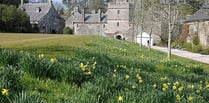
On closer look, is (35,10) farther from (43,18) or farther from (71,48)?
(71,48)

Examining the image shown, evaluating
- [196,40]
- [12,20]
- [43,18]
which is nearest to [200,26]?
[196,40]

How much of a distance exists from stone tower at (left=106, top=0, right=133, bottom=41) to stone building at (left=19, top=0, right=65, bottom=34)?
40.7 feet

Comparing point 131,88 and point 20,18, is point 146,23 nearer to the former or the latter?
point 20,18

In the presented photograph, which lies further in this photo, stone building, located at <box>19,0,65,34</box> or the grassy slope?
stone building, located at <box>19,0,65,34</box>

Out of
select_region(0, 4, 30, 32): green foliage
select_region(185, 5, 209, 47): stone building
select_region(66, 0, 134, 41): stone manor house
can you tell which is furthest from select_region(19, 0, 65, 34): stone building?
select_region(185, 5, 209, 47): stone building

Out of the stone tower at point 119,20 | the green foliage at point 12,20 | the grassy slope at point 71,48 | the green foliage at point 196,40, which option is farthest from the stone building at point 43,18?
the grassy slope at point 71,48

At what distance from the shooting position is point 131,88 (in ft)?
16.4

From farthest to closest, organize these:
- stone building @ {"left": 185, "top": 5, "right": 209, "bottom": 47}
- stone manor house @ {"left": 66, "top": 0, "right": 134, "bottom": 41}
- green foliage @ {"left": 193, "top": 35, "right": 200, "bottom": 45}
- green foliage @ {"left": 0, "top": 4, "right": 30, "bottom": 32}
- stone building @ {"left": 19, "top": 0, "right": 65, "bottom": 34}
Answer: stone building @ {"left": 19, "top": 0, "right": 65, "bottom": 34}, stone manor house @ {"left": 66, "top": 0, "right": 134, "bottom": 41}, green foliage @ {"left": 0, "top": 4, "right": 30, "bottom": 32}, green foliage @ {"left": 193, "top": 35, "right": 200, "bottom": 45}, stone building @ {"left": 185, "top": 5, "right": 209, "bottom": 47}

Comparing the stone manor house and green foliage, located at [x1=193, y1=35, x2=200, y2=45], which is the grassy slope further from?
the stone manor house

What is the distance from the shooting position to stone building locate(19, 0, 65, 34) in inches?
3031

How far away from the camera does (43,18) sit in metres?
77.9

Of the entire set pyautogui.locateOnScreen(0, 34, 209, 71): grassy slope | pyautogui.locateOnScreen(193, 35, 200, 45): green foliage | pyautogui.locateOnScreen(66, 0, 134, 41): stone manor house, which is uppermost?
pyautogui.locateOnScreen(66, 0, 134, 41): stone manor house

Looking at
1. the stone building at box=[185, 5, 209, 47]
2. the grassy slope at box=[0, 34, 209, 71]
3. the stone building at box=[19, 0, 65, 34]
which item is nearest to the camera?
the grassy slope at box=[0, 34, 209, 71]

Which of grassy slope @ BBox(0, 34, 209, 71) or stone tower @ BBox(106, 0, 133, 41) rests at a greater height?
stone tower @ BBox(106, 0, 133, 41)
